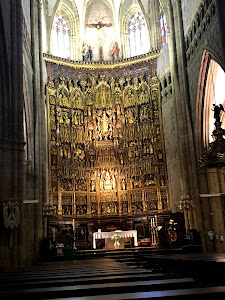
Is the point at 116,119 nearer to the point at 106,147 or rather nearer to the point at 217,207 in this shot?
the point at 106,147

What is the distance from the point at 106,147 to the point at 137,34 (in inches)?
445

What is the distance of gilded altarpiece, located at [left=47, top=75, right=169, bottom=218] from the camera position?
28.5 meters

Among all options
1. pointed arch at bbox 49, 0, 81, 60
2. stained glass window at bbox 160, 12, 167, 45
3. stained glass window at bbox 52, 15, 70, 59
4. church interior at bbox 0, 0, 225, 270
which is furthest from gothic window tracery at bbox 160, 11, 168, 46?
→ stained glass window at bbox 52, 15, 70, 59

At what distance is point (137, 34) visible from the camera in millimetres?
33781

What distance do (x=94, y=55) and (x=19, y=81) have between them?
16.5 metres

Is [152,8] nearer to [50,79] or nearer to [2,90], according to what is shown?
[50,79]

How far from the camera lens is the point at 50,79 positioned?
29.4m

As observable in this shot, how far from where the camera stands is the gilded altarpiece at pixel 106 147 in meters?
28.5

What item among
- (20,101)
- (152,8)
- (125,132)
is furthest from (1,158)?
(152,8)

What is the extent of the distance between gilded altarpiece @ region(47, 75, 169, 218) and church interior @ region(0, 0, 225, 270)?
3.2 inches

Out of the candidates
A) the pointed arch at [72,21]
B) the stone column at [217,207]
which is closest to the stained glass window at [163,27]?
the pointed arch at [72,21]

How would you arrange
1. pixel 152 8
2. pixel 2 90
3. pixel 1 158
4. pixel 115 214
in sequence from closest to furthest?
pixel 1 158
pixel 2 90
pixel 115 214
pixel 152 8

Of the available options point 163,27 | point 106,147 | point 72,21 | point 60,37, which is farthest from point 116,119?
point 72,21

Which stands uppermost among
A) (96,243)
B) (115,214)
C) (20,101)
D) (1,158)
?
(20,101)
